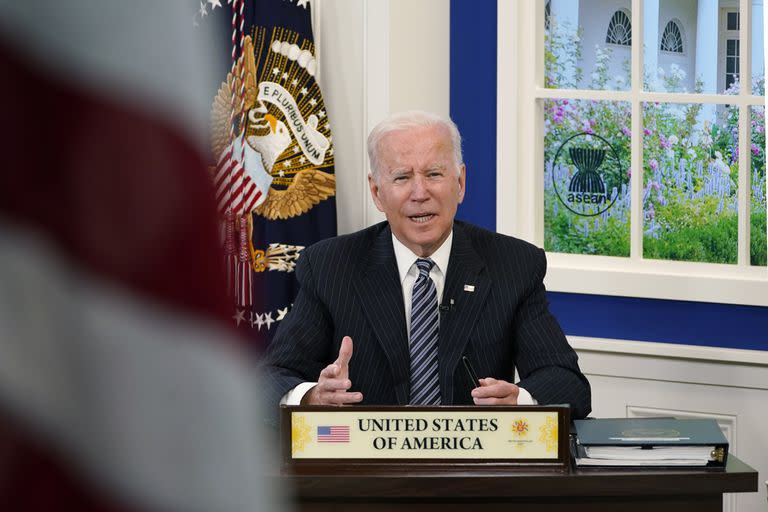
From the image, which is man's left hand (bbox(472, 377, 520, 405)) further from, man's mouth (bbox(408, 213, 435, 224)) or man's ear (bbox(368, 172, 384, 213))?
man's ear (bbox(368, 172, 384, 213))

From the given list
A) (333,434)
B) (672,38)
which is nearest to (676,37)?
(672,38)

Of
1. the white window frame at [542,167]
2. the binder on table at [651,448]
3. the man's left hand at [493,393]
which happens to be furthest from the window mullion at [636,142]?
the binder on table at [651,448]

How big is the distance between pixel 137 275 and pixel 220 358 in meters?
0.02

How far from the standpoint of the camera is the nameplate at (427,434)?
6.49 feet

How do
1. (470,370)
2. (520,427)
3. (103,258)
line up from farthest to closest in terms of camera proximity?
(470,370) < (520,427) < (103,258)

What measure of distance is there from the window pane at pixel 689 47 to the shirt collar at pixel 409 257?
61.1 inches

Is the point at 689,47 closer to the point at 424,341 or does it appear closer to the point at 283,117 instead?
the point at 283,117

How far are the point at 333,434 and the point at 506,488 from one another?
32 cm

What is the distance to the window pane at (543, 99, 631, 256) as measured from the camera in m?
4.11

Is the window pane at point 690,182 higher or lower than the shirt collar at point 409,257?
higher

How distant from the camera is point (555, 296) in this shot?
4008 millimetres

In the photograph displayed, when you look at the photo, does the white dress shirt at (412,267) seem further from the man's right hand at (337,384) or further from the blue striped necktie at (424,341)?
the man's right hand at (337,384)

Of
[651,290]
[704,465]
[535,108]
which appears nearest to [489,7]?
[535,108]

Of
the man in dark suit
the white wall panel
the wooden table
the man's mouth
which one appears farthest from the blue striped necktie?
the white wall panel
